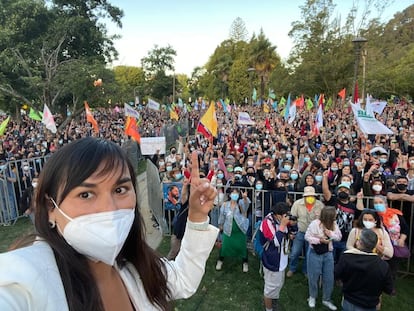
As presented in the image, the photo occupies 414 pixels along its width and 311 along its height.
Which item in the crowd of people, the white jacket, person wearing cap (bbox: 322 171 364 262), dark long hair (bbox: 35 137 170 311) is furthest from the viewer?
person wearing cap (bbox: 322 171 364 262)

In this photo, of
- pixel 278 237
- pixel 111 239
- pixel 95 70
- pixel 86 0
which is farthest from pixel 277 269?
pixel 86 0

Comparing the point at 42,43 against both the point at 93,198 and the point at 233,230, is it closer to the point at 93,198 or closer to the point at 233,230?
the point at 233,230

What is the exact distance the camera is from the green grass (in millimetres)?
5090

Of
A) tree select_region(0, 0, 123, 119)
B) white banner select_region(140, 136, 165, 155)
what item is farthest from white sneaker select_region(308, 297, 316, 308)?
tree select_region(0, 0, 123, 119)

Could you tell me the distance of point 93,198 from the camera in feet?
4.14

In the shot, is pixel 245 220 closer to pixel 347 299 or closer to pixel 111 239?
pixel 347 299

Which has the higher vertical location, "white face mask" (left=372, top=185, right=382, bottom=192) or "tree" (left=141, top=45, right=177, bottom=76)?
"tree" (left=141, top=45, right=177, bottom=76)

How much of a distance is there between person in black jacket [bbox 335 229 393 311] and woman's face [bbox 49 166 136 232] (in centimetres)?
335

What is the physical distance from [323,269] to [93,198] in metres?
4.60

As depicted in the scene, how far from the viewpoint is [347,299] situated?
12.9ft

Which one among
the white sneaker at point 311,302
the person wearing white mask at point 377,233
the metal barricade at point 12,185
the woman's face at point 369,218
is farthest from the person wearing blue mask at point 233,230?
the metal barricade at point 12,185

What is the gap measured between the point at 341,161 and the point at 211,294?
555cm

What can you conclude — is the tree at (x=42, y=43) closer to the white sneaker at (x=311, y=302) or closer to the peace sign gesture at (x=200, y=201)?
the white sneaker at (x=311, y=302)

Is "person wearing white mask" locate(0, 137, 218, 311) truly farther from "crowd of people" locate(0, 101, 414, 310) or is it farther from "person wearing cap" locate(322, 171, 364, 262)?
"person wearing cap" locate(322, 171, 364, 262)
